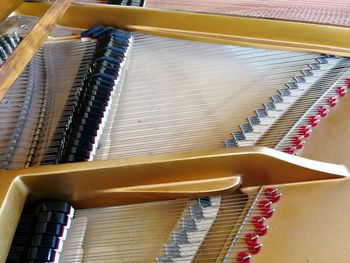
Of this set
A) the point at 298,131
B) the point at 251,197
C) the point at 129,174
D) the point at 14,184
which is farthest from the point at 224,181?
the point at 14,184

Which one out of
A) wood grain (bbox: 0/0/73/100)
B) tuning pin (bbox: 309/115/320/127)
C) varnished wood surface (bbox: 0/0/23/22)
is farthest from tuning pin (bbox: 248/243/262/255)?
varnished wood surface (bbox: 0/0/23/22)

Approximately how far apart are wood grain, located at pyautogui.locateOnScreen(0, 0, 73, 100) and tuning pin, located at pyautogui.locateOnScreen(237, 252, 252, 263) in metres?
0.67

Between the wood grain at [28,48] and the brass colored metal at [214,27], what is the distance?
0.15m

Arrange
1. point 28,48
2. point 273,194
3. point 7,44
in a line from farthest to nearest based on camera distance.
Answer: point 7,44
point 28,48
point 273,194

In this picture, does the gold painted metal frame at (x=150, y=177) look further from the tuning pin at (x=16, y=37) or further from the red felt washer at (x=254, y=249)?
A: the tuning pin at (x=16, y=37)

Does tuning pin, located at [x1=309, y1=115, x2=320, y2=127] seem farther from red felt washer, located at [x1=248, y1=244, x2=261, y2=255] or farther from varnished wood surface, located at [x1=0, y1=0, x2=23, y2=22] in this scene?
varnished wood surface, located at [x1=0, y1=0, x2=23, y2=22]

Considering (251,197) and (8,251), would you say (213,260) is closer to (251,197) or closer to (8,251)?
(251,197)

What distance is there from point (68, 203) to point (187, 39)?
0.78m

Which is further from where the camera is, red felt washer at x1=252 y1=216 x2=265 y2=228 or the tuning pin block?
the tuning pin block

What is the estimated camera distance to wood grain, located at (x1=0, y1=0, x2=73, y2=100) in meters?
1.30

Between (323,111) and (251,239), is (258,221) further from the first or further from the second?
(323,111)

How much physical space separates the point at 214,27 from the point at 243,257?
837 millimetres

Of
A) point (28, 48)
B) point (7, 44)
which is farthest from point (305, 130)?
point (7, 44)

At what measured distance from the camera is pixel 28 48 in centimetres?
145
